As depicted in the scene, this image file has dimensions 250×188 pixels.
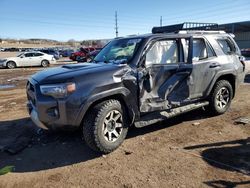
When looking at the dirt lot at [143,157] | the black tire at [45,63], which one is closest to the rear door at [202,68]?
the dirt lot at [143,157]

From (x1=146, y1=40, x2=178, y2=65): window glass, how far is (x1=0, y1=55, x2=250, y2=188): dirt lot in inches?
55.3

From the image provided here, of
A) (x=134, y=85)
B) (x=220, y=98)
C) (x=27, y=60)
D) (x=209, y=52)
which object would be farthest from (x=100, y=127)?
(x=27, y=60)

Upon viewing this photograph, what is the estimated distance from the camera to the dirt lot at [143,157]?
3.95 meters

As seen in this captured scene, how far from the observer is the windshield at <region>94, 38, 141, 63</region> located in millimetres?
5353

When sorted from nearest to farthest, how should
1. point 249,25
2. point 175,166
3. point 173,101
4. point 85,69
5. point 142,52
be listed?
point 175,166
point 85,69
point 142,52
point 173,101
point 249,25

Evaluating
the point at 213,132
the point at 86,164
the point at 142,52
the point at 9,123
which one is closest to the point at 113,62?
the point at 142,52

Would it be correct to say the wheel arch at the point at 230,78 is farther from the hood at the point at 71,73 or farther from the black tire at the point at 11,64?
the black tire at the point at 11,64

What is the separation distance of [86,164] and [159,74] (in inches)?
79.9

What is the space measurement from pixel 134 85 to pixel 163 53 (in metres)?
1.01

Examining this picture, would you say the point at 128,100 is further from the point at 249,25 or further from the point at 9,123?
the point at 249,25

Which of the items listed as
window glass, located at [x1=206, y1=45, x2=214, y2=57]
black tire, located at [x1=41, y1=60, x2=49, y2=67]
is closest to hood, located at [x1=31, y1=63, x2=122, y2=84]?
window glass, located at [x1=206, y1=45, x2=214, y2=57]

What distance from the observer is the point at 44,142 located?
18.1 ft

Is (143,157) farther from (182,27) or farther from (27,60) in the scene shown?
(27,60)

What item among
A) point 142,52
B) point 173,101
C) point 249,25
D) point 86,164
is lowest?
point 86,164
